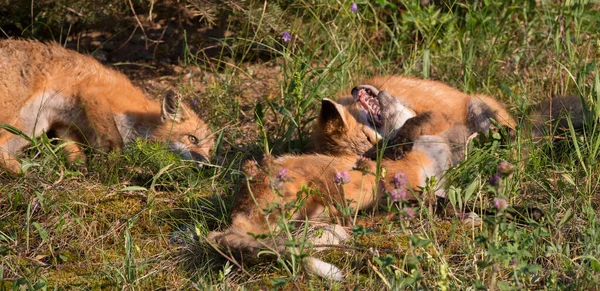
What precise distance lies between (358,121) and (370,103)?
0.61ft

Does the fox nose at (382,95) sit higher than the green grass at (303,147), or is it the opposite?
the fox nose at (382,95)

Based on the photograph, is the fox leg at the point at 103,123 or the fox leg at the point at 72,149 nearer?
the fox leg at the point at 72,149

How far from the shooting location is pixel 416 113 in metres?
5.19

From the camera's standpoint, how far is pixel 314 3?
6320mm

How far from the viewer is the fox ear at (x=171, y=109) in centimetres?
597

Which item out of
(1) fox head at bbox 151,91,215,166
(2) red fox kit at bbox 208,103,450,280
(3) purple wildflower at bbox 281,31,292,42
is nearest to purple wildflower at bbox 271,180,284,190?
(2) red fox kit at bbox 208,103,450,280

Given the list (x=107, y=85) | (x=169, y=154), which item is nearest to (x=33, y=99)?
(x=107, y=85)

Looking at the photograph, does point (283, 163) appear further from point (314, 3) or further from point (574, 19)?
point (574, 19)

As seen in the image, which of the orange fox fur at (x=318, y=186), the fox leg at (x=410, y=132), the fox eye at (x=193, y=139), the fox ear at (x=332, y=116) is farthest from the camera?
the fox eye at (x=193, y=139)

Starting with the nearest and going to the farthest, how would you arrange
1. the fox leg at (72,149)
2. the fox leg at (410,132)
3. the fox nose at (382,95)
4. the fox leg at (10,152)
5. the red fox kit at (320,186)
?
the red fox kit at (320,186) < the fox leg at (410,132) < the fox nose at (382,95) < the fox leg at (72,149) < the fox leg at (10,152)

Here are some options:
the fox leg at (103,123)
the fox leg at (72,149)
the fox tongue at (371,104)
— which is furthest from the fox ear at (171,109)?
the fox tongue at (371,104)

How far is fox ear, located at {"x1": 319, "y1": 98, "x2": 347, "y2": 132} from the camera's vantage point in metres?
4.80

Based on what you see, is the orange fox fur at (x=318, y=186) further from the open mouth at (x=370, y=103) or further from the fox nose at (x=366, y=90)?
the fox nose at (x=366, y=90)

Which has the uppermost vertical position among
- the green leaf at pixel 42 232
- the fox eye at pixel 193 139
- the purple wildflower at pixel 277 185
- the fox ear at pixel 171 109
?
the purple wildflower at pixel 277 185
